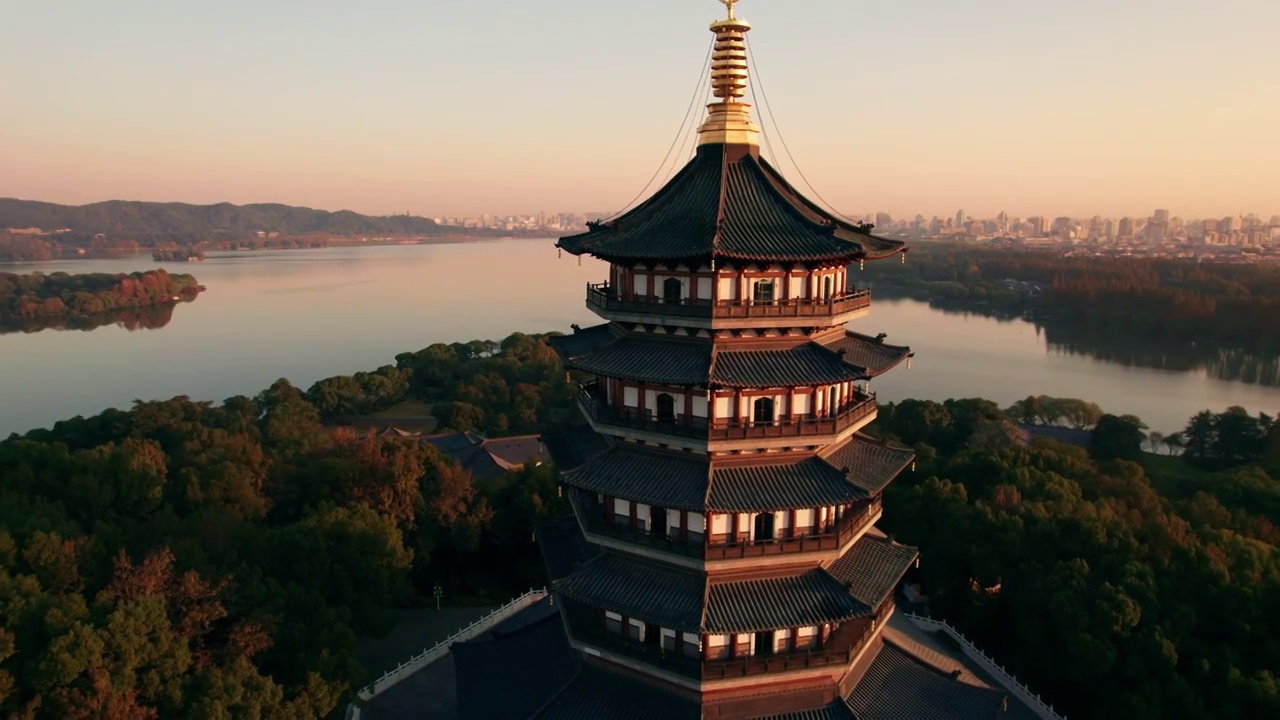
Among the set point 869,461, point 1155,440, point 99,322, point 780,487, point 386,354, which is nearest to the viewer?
point 780,487

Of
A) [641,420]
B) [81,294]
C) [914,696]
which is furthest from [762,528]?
[81,294]

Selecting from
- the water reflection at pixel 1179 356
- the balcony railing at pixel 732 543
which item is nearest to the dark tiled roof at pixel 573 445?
the balcony railing at pixel 732 543

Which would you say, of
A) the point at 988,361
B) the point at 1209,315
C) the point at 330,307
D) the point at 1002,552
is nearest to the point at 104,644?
the point at 1002,552

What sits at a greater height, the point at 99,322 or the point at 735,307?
the point at 735,307

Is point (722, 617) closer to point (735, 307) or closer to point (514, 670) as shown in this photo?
point (735, 307)

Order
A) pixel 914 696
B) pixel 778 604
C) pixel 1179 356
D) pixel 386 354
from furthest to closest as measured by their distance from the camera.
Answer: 1. pixel 386 354
2. pixel 1179 356
3. pixel 914 696
4. pixel 778 604

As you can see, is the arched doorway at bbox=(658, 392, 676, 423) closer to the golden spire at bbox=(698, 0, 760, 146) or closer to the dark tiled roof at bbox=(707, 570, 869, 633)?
the dark tiled roof at bbox=(707, 570, 869, 633)

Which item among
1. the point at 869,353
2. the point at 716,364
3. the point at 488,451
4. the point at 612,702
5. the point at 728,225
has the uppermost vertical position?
the point at 728,225
